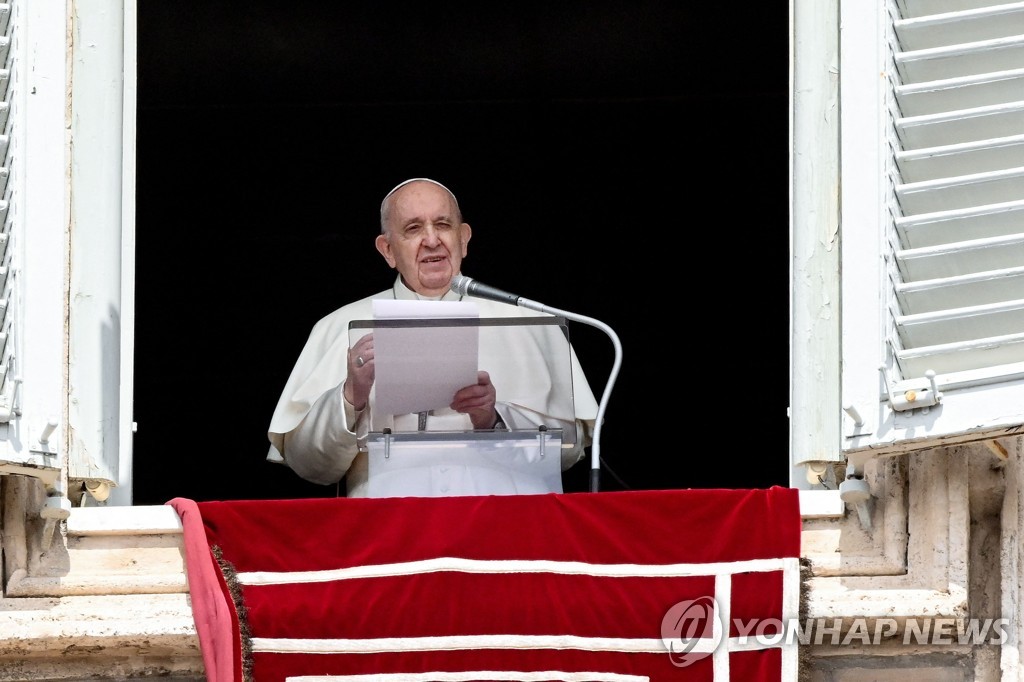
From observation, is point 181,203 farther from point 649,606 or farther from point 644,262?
point 649,606

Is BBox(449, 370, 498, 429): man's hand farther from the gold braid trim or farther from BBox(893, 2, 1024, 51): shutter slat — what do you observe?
BBox(893, 2, 1024, 51): shutter slat

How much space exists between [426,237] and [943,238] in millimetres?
1921

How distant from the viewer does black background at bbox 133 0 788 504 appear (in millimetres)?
7906

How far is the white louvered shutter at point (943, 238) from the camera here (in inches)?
155

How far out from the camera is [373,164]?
324 inches

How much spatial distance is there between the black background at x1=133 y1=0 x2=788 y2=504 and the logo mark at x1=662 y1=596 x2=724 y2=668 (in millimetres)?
3643

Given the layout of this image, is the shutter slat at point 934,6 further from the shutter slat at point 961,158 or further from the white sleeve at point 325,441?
the white sleeve at point 325,441

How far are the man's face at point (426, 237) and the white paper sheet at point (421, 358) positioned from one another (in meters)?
1.32

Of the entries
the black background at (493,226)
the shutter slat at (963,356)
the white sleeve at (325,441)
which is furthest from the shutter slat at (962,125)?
the black background at (493,226)

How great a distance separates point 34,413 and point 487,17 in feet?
12.1

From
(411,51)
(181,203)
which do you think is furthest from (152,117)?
(411,51)

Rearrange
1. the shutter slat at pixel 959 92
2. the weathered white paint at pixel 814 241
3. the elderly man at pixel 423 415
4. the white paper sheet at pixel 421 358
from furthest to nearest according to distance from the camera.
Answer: the elderly man at pixel 423 415 < the weathered white paint at pixel 814 241 < the white paper sheet at pixel 421 358 < the shutter slat at pixel 959 92

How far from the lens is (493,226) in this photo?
27.3 ft

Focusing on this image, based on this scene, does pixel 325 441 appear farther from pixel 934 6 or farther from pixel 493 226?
pixel 493 226
